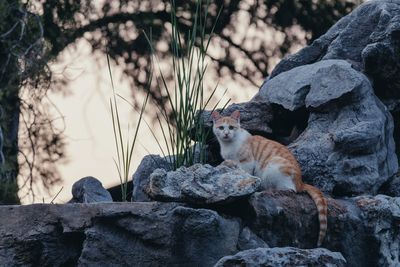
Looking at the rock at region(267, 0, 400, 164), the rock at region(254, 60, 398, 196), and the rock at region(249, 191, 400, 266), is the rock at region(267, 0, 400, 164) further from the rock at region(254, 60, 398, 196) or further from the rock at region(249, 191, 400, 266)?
the rock at region(249, 191, 400, 266)

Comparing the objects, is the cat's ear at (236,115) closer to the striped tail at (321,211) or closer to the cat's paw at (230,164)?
the cat's paw at (230,164)

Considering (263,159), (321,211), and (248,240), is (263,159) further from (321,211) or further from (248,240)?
(248,240)

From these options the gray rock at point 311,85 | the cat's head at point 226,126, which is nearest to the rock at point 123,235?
the cat's head at point 226,126

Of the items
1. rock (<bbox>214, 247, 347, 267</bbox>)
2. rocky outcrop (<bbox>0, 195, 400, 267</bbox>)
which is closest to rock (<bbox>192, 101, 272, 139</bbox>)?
rocky outcrop (<bbox>0, 195, 400, 267</bbox>)

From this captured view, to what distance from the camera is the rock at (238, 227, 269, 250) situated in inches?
258

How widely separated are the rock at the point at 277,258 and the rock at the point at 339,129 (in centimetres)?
207

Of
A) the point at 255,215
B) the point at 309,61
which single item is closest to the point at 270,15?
the point at 309,61

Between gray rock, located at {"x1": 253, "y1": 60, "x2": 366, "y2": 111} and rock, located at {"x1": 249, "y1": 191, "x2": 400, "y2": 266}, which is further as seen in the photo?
gray rock, located at {"x1": 253, "y1": 60, "x2": 366, "y2": 111}

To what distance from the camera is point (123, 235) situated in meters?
6.52

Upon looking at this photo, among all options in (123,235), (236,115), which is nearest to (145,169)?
(236,115)

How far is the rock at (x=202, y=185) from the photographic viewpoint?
21.1ft

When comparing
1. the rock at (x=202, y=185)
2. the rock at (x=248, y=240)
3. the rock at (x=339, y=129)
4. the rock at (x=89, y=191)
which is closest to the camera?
the rock at (x=202, y=185)

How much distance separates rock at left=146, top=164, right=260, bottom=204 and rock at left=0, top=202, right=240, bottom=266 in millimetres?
73

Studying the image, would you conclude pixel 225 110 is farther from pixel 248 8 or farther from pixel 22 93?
pixel 248 8
